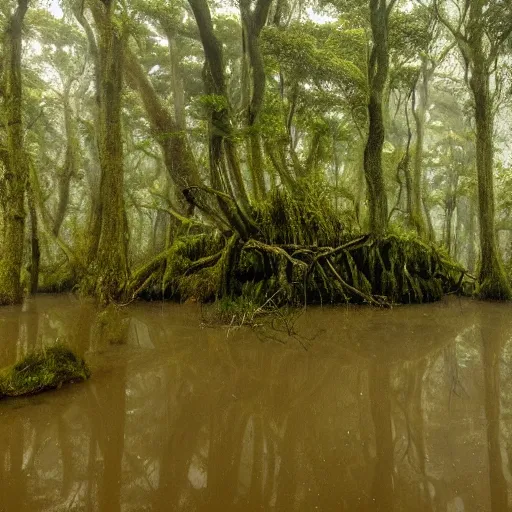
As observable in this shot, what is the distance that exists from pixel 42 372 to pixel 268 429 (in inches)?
81.7

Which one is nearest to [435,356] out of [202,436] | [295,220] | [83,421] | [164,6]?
[202,436]

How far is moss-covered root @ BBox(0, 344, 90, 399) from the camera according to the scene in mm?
3365

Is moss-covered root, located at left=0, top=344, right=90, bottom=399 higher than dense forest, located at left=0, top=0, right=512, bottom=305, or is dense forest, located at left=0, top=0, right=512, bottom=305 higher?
dense forest, located at left=0, top=0, right=512, bottom=305

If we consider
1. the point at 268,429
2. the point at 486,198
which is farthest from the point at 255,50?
the point at 268,429

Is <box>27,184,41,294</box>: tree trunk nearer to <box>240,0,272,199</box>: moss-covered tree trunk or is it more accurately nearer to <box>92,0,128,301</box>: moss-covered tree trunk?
<box>92,0,128,301</box>: moss-covered tree trunk

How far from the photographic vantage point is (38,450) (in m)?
2.55

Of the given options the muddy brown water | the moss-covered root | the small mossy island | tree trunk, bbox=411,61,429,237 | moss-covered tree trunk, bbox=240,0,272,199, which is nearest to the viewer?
the muddy brown water

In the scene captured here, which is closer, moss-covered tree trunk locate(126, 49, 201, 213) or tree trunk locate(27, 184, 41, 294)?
tree trunk locate(27, 184, 41, 294)

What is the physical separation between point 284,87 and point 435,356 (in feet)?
34.3

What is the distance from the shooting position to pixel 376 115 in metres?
8.64

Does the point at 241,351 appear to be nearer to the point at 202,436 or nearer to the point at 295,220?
the point at 202,436

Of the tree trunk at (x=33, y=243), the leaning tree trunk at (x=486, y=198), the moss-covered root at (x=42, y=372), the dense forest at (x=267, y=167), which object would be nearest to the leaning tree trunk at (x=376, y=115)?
the dense forest at (x=267, y=167)

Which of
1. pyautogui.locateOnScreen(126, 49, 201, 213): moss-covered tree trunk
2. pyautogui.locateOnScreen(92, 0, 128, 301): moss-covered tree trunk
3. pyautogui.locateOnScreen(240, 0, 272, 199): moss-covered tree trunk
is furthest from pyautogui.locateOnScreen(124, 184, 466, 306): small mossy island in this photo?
pyautogui.locateOnScreen(126, 49, 201, 213): moss-covered tree trunk

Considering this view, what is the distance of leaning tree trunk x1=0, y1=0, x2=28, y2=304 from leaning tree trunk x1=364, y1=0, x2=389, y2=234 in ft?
26.2
